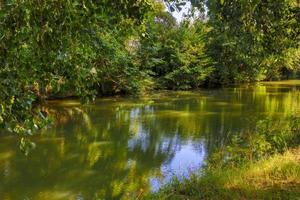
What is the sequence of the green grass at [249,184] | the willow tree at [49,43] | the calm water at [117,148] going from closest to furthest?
the willow tree at [49,43] → the green grass at [249,184] → the calm water at [117,148]

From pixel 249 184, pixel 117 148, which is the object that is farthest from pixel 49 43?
pixel 117 148

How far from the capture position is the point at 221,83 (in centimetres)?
3853

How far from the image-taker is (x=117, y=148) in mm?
13328

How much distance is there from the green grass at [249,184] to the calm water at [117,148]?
145 centimetres

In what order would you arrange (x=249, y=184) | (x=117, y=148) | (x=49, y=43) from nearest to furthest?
(x=49, y=43), (x=249, y=184), (x=117, y=148)

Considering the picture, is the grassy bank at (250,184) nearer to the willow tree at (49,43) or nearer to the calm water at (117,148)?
the calm water at (117,148)

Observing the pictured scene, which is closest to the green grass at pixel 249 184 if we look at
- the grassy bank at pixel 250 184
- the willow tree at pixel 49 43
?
the grassy bank at pixel 250 184

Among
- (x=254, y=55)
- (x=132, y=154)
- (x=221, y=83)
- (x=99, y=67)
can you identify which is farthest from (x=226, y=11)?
(x=221, y=83)

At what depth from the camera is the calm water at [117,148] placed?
31.6 ft

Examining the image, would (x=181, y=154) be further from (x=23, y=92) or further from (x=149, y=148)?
(x=23, y=92)

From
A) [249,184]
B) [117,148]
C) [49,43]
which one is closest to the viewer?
[49,43]

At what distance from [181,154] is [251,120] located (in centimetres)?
664

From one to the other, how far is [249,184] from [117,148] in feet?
25.4

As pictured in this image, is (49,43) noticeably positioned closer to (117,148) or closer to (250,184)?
(250,184)
